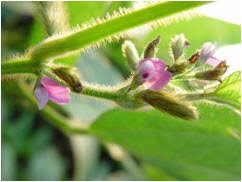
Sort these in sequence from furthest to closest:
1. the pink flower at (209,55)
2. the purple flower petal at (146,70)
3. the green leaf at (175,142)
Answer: the green leaf at (175,142), the pink flower at (209,55), the purple flower petal at (146,70)

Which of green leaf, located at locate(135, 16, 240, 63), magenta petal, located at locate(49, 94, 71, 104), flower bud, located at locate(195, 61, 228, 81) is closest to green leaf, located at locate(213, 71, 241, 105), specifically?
flower bud, located at locate(195, 61, 228, 81)

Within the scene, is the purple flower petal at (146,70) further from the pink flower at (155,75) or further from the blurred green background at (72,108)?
the blurred green background at (72,108)

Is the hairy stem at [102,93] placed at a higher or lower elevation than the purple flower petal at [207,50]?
higher

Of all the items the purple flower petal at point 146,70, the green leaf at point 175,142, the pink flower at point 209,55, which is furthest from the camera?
the green leaf at point 175,142

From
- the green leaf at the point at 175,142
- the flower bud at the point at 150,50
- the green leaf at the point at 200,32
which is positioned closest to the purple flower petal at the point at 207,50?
the flower bud at the point at 150,50

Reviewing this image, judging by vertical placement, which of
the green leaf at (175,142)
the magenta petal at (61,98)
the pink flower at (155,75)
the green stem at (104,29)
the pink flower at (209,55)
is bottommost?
the green leaf at (175,142)

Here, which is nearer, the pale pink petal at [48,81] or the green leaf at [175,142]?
the pale pink petal at [48,81]

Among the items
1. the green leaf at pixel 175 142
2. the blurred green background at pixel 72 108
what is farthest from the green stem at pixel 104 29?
the green leaf at pixel 175 142

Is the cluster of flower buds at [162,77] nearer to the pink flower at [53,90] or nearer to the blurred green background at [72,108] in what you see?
the pink flower at [53,90]

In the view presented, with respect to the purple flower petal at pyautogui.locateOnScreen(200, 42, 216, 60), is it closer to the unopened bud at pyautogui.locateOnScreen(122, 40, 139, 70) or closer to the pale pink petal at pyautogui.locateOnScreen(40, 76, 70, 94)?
the unopened bud at pyautogui.locateOnScreen(122, 40, 139, 70)
